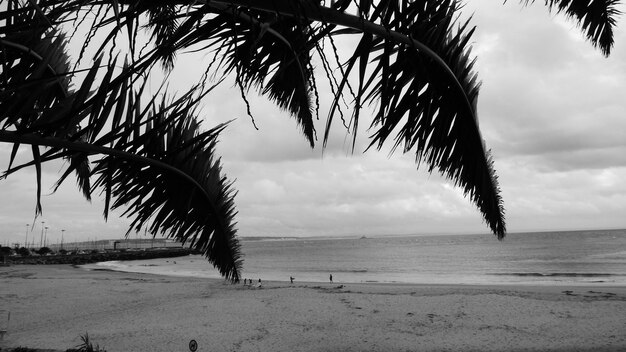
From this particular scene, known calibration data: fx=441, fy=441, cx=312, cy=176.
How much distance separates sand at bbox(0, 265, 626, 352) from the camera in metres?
6.46

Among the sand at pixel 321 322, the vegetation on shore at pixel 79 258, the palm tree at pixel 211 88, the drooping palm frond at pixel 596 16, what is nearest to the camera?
the palm tree at pixel 211 88

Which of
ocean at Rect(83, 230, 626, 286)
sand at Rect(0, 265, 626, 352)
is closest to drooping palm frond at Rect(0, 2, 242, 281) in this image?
sand at Rect(0, 265, 626, 352)

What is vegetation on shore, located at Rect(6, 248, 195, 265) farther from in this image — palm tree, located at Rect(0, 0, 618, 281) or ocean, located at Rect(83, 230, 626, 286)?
palm tree, located at Rect(0, 0, 618, 281)

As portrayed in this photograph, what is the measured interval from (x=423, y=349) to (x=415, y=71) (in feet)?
16.8

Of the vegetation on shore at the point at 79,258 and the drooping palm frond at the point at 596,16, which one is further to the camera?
the vegetation on shore at the point at 79,258

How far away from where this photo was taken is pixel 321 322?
8.10 m

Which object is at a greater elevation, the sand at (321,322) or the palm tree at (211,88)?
the palm tree at (211,88)

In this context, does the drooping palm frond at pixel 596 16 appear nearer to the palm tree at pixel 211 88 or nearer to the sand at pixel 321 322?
the palm tree at pixel 211 88

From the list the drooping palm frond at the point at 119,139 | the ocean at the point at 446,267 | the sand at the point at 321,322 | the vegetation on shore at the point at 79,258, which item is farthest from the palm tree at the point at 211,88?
the vegetation on shore at the point at 79,258

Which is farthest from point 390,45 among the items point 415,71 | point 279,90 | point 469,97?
point 279,90

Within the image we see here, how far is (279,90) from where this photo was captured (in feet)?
10.2

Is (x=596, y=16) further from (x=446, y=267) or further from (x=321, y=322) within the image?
(x=446, y=267)

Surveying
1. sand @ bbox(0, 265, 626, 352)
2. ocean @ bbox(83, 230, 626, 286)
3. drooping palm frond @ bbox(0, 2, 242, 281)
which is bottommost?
ocean @ bbox(83, 230, 626, 286)

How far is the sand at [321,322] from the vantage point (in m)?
6.46
